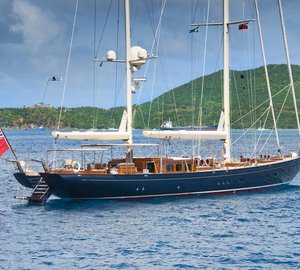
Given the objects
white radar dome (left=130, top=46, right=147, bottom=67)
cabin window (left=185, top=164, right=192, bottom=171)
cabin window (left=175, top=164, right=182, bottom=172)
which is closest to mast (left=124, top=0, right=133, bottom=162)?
white radar dome (left=130, top=46, right=147, bottom=67)

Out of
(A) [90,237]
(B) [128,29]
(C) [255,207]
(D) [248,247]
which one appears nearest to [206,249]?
(D) [248,247]

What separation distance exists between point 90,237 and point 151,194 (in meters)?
12.1

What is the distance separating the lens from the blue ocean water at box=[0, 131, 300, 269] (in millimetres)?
29781

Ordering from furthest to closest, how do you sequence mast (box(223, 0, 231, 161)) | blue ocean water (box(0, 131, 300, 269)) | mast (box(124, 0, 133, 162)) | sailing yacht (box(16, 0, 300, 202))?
mast (box(223, 0, 231, 161)) → mast (box(124, 0, 133, 162)) → sailing yacht (box(16, 0, 300, 202)) → blue ocean water (box(0, 131, 300, 269))

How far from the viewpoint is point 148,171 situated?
46188 mm

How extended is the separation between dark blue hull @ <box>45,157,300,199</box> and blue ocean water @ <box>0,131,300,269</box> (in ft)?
2.23

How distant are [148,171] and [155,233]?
11.1m

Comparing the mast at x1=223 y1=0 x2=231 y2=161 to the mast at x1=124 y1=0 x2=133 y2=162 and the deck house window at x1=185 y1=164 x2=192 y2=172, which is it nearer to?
the deck house window at x1=185 y1=164 x2=192 y2=172

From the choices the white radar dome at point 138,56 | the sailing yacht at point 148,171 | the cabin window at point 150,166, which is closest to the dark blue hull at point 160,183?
Result: the sailing yacht at point 148,171

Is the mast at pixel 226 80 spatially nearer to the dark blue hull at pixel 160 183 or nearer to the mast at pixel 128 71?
the dark blue hull at pixel 160 183

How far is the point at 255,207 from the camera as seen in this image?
44562mm

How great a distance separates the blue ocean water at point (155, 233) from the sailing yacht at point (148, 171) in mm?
857

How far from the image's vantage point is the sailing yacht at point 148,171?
4416cm

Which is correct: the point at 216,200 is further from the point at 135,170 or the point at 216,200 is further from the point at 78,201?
the point at 78,201
